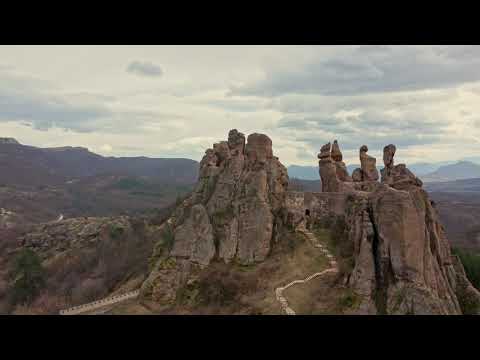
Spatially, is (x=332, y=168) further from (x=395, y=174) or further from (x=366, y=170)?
(x=395, y=174)

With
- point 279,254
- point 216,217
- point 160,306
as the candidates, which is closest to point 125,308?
point 160,306

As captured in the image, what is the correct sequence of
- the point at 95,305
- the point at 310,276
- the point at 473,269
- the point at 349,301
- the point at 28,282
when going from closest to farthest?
the point at 349,301
the point at 310,276
the point at 95,305
the point at 473,269
the point at 28,282

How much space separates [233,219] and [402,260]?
20.4 metres

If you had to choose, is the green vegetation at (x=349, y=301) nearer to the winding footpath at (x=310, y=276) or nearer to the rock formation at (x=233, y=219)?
the winding footpath at (x=310, y=276)

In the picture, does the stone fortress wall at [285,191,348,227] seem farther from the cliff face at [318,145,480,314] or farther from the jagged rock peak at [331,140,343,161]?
the cliff face at [318,145,480,314]

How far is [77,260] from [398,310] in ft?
228

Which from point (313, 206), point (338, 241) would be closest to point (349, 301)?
point (338, 241)

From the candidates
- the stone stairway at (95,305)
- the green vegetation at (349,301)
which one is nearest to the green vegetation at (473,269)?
the green vegetation at (349,301)

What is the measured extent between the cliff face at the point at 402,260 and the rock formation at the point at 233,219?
491 inches

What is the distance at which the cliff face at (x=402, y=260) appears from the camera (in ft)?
90.2

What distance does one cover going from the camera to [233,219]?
145 ft

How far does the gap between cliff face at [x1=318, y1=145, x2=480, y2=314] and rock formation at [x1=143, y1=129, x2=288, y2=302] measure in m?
12.5

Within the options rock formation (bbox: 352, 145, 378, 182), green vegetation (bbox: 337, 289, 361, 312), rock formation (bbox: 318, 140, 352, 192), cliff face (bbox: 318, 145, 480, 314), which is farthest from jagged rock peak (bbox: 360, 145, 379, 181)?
green vegetation (bbox: 337, 289, 361, 312)

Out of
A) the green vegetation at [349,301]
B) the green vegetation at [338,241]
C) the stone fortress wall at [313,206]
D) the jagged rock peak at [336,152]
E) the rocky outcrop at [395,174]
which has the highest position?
the jagged rock peak at [336,152]
